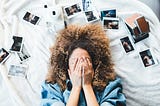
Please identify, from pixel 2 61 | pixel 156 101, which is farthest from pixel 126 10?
pixel 2 61

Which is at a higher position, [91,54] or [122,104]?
[91,54]

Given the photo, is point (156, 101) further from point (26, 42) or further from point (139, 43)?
point (26, 42)

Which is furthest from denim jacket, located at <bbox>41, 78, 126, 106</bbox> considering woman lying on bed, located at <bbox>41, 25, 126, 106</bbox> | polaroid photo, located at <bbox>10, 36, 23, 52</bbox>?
polaroid photo, located at <bbox>10, 36, 23, 52</bbox>

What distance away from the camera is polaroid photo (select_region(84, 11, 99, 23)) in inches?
65.5

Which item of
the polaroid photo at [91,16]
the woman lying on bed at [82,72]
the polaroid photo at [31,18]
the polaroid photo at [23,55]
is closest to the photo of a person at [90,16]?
the polaroid photo at [91,16]

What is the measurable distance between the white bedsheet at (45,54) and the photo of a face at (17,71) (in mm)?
22

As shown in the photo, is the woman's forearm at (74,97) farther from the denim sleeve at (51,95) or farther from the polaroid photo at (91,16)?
the polaroid photo at (91,16)

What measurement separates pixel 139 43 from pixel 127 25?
111 mm

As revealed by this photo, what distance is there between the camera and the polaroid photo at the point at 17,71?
1.58 m

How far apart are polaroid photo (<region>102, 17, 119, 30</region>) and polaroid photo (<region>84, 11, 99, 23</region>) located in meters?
0.04

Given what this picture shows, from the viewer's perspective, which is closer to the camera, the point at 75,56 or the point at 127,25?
the point at 75,56

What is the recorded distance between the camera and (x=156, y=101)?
4.96ft

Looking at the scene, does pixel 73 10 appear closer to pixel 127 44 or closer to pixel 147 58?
pixel 127 44

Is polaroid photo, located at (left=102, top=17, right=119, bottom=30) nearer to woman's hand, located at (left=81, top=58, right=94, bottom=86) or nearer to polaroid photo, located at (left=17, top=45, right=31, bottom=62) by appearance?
woman's hand, located at (left=81, top=58, right=94, bottom=86)
